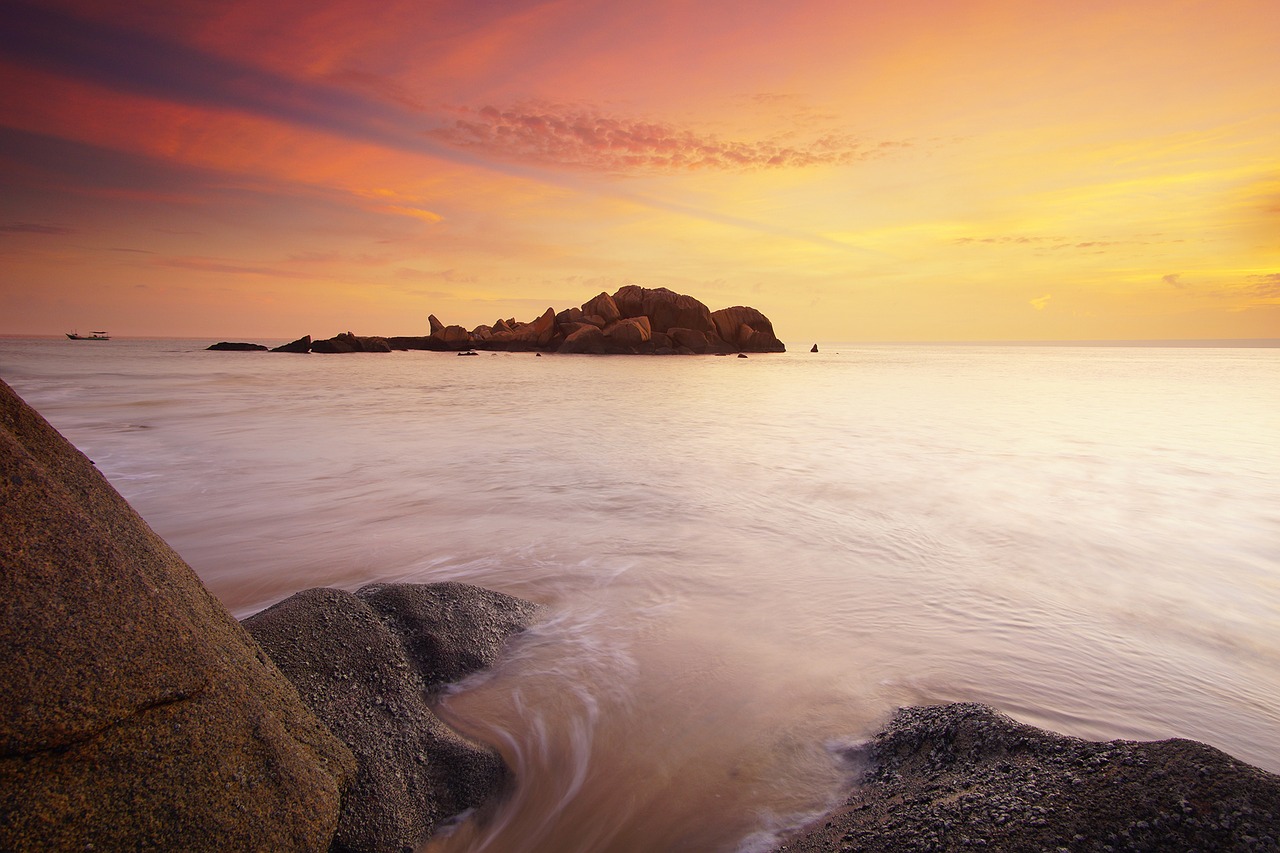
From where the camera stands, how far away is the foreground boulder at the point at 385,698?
2238 mm

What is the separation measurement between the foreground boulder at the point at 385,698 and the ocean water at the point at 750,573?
0.15 m

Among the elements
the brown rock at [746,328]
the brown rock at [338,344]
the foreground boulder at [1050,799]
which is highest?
the brown rock at [746,328]

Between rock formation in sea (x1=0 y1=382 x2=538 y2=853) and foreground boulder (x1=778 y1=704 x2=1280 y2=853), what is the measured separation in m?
1.62

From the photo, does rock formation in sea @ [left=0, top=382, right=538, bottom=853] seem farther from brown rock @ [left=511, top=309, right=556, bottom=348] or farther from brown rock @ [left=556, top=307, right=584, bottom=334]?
brown rock @ [left=511, top=309, right=556, bottom=348]

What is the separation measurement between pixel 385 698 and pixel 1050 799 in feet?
8.46

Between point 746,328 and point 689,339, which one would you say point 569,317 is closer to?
point 689,339

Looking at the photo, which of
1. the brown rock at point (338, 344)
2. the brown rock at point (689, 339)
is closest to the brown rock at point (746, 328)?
the brown rock at point (689, 339)

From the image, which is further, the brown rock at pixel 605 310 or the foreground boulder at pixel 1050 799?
the brown rock at pixel 605 310

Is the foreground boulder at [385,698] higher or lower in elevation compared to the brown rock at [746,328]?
lower

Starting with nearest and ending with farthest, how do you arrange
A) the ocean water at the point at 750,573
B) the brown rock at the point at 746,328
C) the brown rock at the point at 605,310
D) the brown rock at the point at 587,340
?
the ocean water at the point at 750,573 < the brown rock at the point at 587,340 < the brown rock at the point at 605,310 < the brown rock at the point at 746,328

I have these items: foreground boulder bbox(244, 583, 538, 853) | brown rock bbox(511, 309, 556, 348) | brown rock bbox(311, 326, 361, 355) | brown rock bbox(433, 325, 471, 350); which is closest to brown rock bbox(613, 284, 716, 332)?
brown rock bbox(511, 309, 556, 348)

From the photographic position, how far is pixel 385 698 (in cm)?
272

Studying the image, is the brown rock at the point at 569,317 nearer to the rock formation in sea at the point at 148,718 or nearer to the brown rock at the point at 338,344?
the brown rock at the point at 338,344

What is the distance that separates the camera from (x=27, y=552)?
1596 millimetres
